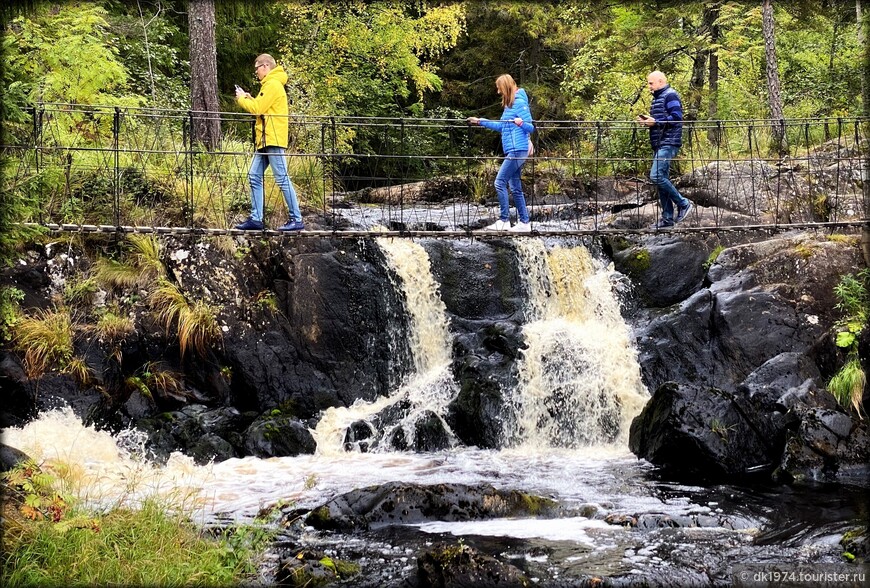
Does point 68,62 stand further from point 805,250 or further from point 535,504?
point 805,250

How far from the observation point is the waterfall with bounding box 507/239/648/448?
380 inches

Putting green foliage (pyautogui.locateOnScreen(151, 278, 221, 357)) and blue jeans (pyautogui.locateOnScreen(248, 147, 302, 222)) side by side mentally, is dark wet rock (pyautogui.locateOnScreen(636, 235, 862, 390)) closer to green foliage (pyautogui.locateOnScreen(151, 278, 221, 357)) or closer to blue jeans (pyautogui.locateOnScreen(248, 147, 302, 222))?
blue jeans (pyautogui.locateOnScreen(248, 147, 302, 222))

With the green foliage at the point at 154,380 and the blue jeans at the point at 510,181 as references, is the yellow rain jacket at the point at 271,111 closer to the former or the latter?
the blue jeans at the point at 510,181

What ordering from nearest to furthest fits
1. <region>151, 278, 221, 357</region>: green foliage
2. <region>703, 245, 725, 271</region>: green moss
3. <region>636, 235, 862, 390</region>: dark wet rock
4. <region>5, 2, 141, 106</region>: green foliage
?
<region>151, 278, 221, 357</region>: green foliage, <region>636, 235, 862, 390</region>: dark wet rock, <region>5, 2, 141, 106</region>: green foliage, <region>703, 245, 725, 271</region>: green moss

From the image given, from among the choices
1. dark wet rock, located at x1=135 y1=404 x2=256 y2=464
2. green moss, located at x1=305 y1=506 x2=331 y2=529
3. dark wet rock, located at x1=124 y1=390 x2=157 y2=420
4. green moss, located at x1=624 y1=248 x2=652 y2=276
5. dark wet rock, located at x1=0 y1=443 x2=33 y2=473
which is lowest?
green moss, located at x1=305 y1=506 x2=331 y2=529

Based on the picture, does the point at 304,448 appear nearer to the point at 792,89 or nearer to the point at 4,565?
the point at 4,565

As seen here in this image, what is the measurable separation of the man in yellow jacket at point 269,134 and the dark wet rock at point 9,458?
266 cm

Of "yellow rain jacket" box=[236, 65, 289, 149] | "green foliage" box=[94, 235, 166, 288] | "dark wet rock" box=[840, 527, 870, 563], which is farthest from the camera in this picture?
"green foliage" box=[94, 235, 166, 288]

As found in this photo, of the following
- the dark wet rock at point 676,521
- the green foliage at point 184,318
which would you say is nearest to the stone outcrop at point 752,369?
the dark wet rock at point 676,521

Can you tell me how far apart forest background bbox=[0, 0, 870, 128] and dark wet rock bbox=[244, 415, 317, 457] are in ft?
19.1

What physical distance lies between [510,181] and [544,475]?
2.93 metres

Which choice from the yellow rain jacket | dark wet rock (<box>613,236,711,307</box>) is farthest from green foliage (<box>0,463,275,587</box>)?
dark wet rock (<box>613,236,711,307</box>)

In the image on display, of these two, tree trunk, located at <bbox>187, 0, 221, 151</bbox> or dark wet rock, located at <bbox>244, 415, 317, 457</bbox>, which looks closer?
dark wet rock, located at <bbox>244, 415, 317, 457</bbox>

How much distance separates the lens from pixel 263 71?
7.83m
